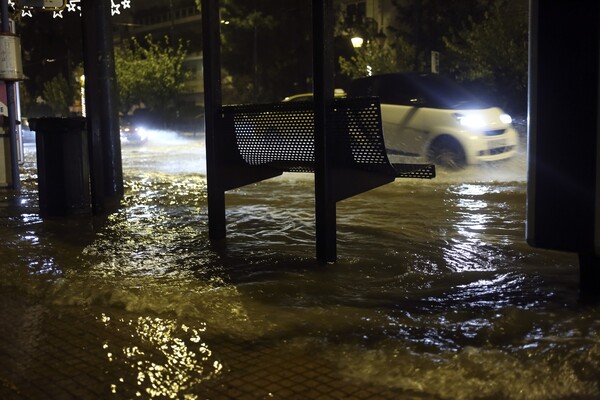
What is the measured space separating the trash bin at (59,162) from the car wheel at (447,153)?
6031 mm

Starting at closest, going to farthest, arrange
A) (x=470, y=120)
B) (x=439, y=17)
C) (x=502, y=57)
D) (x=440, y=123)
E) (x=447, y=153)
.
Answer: (x=470, y=120) → (x=440, y=123) → (x=447, y=153) → (x=502, y=57) → (x=439, y=17)

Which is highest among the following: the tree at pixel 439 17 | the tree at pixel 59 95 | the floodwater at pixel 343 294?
the tree at pixel 439 17

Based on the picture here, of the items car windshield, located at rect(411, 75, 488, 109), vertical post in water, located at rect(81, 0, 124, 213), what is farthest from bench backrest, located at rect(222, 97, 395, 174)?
car windshield, located at rect(411, 75, 488, 109)

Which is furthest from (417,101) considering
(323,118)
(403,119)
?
(323,118)

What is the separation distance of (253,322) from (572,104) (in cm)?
237

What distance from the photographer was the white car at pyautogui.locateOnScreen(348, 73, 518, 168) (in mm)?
11820

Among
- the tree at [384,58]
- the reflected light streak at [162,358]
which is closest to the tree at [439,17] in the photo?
the tree at [384,58]

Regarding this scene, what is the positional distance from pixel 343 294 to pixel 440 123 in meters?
7.45

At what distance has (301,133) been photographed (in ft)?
21.0

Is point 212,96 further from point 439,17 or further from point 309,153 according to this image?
point 439,17

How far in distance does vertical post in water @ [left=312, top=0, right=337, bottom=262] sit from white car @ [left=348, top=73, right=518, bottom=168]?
6428 millimetres

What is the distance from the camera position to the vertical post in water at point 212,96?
267 inches

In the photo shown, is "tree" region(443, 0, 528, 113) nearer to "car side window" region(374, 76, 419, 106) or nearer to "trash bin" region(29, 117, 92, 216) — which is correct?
"car side window" region(374, 76, 419, 106)

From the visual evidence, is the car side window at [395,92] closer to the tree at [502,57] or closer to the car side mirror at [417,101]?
the car side mirror at [417,101]
